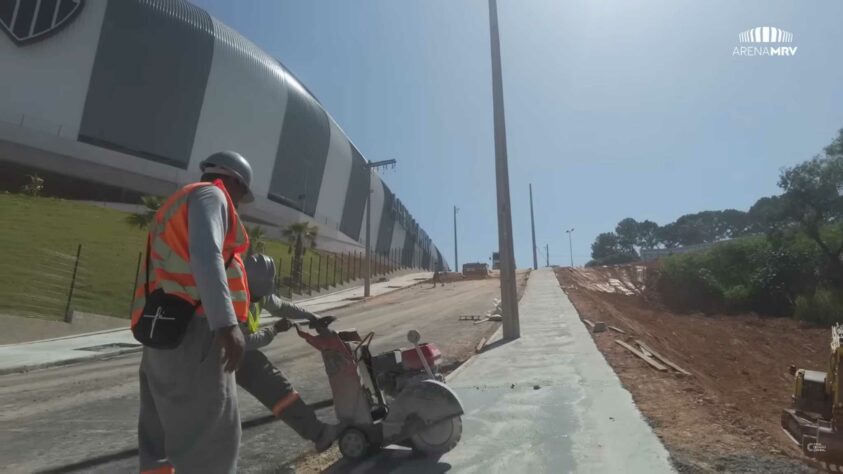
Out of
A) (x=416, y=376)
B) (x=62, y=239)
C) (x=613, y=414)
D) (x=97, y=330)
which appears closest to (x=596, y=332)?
(x=613, y=414)

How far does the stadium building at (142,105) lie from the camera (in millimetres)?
41000

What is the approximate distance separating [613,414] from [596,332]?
21.3 ft

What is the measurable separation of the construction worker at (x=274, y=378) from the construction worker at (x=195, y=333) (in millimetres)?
838

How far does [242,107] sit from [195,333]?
5732cm

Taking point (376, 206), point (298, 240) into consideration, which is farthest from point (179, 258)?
point (376, 206)

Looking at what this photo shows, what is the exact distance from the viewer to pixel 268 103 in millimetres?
58500

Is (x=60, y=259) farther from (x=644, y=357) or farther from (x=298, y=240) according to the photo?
(x=644, y=357)

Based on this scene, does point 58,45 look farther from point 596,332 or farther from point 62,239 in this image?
point 596,332

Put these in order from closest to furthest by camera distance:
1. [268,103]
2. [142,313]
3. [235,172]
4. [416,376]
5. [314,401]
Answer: [142,313], [235,172], [416,376], [314,401], [268,103]

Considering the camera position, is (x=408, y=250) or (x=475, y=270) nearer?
(x=475, y=270)

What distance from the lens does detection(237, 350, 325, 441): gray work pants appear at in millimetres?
3471

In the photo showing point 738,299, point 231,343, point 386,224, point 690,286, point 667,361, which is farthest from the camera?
point 386,224

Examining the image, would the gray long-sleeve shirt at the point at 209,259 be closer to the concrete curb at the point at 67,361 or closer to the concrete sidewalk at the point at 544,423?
the concrete sidewalk at the point at 544,423

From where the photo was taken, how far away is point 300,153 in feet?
206
